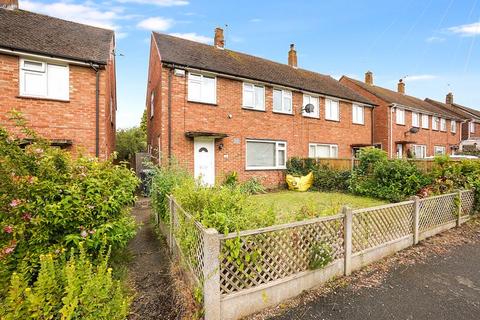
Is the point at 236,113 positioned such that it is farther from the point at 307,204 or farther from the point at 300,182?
the point at 307,204

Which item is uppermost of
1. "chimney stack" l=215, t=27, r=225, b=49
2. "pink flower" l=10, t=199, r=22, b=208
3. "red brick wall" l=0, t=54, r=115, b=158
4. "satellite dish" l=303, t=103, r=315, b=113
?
"chimney stack" l=215, t=27, r=225, b=49

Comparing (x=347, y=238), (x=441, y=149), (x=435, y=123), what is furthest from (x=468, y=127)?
(x=347, y=238)

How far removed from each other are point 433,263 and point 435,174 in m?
5.35

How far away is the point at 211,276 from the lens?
2793 millimetres

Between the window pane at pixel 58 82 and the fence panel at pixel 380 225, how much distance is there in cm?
977

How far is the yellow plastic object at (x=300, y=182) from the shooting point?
40.8 ft

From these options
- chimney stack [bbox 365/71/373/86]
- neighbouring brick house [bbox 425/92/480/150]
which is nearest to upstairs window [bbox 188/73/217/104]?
chimney stack [bbox 365/71/373/86]

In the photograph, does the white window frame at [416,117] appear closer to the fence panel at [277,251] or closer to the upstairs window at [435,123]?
the upstairs window at [435,123]

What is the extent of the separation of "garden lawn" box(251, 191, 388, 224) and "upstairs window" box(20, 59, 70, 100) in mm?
7623

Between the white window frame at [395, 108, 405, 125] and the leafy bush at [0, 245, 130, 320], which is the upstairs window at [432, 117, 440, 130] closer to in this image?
the white window frame at [395, 108, 405, 125]

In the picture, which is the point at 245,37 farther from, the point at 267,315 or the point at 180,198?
the point at 267,315

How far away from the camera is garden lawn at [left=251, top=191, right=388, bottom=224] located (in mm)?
4266

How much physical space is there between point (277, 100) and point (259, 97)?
1182 mm

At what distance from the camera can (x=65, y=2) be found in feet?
30.3
